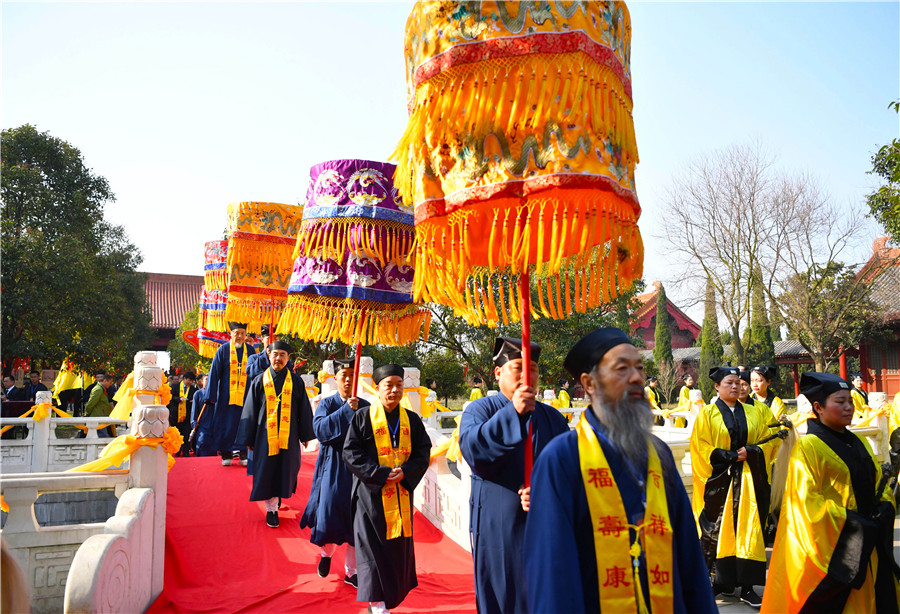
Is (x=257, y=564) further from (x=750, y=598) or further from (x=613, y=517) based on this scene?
(x=613, y=517)

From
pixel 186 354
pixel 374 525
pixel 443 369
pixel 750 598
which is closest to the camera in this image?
pixel 374 525

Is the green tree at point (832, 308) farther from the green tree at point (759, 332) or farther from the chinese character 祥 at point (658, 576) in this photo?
the chinese character 祥 at point (658, 576)

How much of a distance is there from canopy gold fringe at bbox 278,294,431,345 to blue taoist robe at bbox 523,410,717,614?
11.3ft

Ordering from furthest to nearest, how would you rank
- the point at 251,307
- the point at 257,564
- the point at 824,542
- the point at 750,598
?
the point at 251,307, the point at 257,564, the point at 750,598, the point at 824,542

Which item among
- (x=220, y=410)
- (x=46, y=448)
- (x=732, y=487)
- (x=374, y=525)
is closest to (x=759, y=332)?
(x=220, y=410)

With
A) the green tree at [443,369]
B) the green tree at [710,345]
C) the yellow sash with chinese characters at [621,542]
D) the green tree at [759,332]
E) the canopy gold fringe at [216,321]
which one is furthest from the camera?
the green tree at [710,345]

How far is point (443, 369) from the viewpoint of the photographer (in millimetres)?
21656

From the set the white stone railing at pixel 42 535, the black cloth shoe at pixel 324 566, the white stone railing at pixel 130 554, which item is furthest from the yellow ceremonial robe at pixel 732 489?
the white stone railing at pixel 42 535

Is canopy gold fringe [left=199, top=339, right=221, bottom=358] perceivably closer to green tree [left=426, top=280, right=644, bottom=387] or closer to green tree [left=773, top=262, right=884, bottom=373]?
green tree [left=426, top=280, right=644, bottom=387]

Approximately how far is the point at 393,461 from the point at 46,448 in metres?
7.84

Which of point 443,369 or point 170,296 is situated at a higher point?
point 170,296

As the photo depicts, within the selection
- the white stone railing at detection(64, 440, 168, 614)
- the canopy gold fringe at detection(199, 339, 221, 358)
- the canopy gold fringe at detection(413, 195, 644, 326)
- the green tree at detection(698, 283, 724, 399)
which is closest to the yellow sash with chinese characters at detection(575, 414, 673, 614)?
the canopy gold fringe at detection(413, 195, 644, 326)

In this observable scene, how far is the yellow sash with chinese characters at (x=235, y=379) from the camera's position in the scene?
857 cm

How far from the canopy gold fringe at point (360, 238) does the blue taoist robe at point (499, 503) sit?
2.55 m
